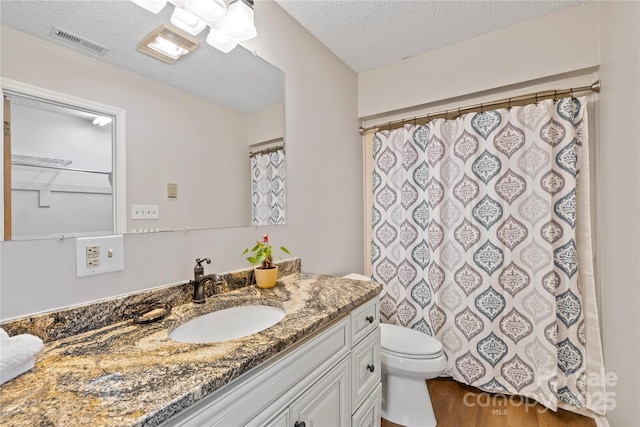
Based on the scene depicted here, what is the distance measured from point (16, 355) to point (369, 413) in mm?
1249

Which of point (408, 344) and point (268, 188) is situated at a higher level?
point (268, 188)

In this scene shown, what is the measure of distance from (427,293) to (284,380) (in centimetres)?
153

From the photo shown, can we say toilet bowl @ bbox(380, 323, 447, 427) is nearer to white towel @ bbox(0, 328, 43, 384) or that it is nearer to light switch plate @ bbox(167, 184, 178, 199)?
light switch plate @ bbox(167, 184, 178, 199)

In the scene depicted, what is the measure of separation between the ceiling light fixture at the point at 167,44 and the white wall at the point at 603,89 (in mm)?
1495

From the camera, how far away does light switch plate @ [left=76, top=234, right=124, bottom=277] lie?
86cm

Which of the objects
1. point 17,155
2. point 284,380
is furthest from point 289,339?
point 17,155

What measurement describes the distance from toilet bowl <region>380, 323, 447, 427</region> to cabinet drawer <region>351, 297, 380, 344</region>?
374 mm

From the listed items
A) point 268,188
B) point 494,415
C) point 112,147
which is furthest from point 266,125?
point 494,415

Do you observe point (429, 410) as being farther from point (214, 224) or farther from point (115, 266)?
point (115, 266)

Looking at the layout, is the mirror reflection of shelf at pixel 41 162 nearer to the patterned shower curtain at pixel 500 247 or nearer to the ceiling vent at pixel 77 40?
the ceiling vent at pixel 77 40

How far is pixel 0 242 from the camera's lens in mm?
729

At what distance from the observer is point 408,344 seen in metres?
1.65

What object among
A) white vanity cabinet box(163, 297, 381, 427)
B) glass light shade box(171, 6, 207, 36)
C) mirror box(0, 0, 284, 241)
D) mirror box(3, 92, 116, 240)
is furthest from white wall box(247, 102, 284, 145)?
white vanity cabinet box(163, 297, 381, 427)

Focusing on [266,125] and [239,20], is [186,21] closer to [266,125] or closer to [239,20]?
[239,20]
